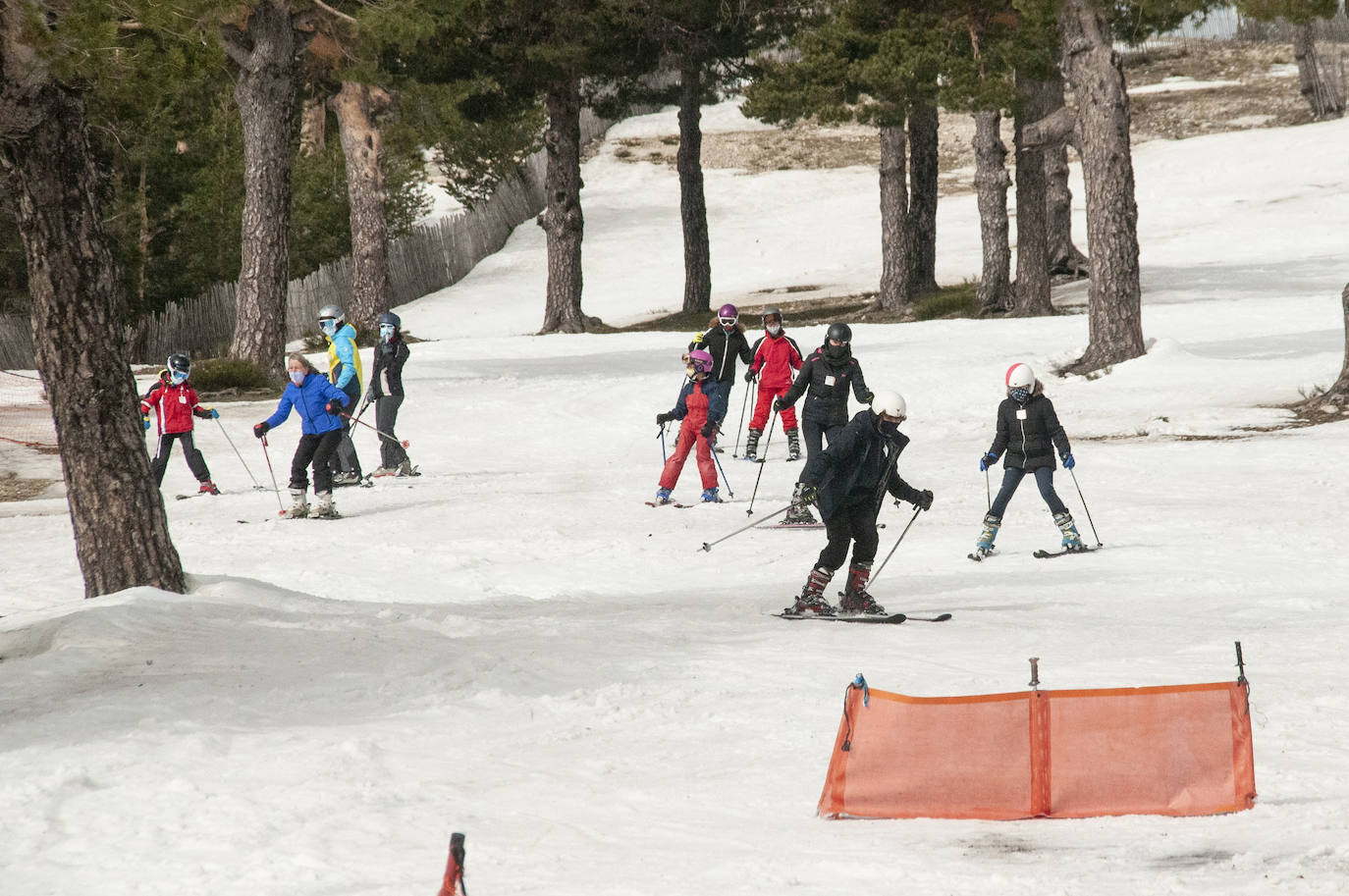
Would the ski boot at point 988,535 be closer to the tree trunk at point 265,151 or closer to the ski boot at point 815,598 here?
the ski boot at point 815,598

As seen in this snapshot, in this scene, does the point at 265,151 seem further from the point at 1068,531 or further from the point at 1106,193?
the point at 1068,531

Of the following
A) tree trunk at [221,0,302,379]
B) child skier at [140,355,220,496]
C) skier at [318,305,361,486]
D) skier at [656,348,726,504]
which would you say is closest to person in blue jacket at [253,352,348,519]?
skier at [318,305,361,486]

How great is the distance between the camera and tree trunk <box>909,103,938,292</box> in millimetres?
30922

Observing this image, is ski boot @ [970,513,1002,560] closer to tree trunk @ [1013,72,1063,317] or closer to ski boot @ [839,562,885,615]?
ski boot @ [839,562,885,615]

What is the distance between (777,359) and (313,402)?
16.7ft

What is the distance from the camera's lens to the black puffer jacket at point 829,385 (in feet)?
44.4

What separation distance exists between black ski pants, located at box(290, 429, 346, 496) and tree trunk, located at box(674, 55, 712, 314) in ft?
66.3

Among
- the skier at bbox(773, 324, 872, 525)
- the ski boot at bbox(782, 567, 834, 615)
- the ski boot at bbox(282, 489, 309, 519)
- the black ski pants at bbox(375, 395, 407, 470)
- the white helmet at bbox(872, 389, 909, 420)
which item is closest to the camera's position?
the white helmet at bbox(872, 389, 909, 420)

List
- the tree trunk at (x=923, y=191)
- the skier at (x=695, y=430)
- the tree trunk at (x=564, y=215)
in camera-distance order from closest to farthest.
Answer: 1. the skier at (x=695, y=430)
2. the tree trunk at (x=564, y=215)
3. the tree trunk at (x=923, y=191)

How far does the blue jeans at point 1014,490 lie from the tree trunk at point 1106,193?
26.8 ft

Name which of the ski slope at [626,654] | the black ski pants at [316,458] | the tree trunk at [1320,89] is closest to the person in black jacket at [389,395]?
the ski slope at [626,654]

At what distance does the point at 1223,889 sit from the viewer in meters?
4.38

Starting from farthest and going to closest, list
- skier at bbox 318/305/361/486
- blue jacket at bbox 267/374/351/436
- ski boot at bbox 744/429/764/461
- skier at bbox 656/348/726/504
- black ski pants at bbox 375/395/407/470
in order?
ski boot at bbox 744/429/764/461, black ski pants at bbox 375/395/407/470, skier at bbox 318/305/361/486, skier at bbox 656/348/726/504, blue jacket at bbox 267/374/351/436

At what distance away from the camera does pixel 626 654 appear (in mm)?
7855
